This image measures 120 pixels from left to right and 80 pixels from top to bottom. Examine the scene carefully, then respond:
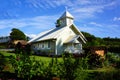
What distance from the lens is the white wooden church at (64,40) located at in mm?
40000

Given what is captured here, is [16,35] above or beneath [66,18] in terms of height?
above

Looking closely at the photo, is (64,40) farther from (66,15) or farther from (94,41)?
(94,41)

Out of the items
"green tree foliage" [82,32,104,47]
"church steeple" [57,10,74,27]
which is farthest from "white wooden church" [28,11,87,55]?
"green tree foliage" [82,32,104,47]

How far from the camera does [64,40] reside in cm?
4128

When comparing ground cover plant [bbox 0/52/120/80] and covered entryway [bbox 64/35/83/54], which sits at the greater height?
covered entryway [bbox 64/35/83/54]

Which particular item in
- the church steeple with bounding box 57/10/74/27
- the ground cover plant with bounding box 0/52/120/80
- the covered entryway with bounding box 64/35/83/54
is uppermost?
the church steeple with bounding box 57/10/74/27

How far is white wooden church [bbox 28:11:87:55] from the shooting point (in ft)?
131

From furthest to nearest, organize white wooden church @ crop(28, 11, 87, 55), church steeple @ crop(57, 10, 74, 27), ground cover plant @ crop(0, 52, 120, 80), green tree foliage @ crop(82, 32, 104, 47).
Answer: green tree foliage @ crop(82, 32, 104, 47) → church steeple @ crop(57, 10, 74, 27) → white wooden church @ crop(28, 11, 87, 55) → ground cover plant @ crop(0, 52, 120, 80)

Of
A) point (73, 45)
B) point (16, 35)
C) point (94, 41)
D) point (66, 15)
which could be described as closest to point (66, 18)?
point (66, 15)

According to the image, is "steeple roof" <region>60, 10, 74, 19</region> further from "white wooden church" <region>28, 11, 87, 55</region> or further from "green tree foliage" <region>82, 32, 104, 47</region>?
"green tree foliage" <region>82, 32, 104, 47</region>

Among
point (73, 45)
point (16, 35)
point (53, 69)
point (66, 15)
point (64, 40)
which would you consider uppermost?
point (16, 35)

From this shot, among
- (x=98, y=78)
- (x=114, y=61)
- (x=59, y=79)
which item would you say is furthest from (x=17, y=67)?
(x=114, y=61)

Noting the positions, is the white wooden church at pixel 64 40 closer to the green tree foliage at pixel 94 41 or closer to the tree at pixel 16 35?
the green tree foliage at pixel 94 41

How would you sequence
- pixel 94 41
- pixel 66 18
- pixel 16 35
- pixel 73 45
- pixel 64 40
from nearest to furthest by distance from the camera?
pixel 73 45 → pixel 64 40 → pixel 66 18 → pixel 94 41 → pixel 16 35
